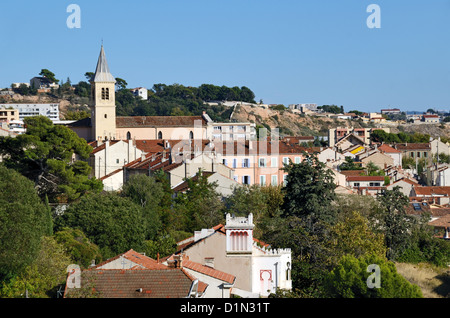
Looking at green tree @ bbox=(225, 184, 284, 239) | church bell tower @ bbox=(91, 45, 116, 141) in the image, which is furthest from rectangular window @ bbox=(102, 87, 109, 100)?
green tree @ bbox=(225, 184, 284, 239)

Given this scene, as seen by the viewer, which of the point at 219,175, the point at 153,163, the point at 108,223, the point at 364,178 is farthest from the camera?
the point at 364,178

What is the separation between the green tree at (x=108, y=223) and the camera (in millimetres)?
31609

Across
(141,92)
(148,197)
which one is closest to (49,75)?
(141,92)

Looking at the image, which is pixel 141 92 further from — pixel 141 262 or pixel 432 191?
pixel 141 262

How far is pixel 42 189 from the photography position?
44.6m

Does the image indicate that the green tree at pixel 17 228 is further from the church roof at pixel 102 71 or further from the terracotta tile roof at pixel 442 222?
the church roof at pixel 102 71

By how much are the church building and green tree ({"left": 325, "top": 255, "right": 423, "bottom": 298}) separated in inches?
1857

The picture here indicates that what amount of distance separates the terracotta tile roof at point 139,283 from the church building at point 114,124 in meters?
51.2

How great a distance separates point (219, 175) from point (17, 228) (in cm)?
2100

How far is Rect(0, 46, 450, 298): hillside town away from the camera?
18.8 meters

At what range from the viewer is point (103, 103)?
234 ft

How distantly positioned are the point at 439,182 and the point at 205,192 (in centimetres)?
2836

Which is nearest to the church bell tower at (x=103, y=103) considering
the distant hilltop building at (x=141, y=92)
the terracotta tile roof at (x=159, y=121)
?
the terracotta tile roof at (x=159, y=121)
